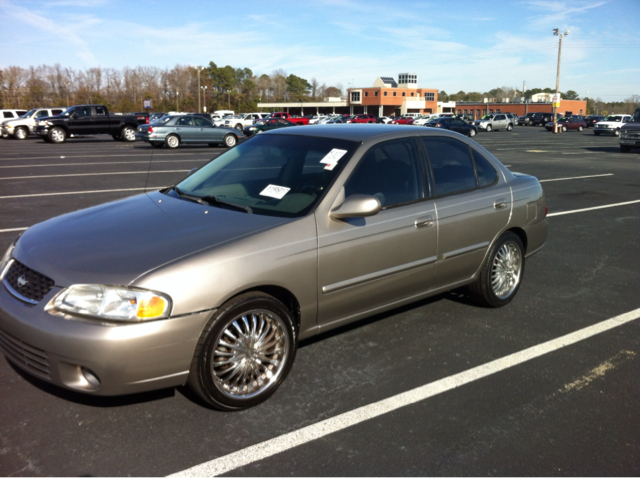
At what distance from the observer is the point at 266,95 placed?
16712 centimetres

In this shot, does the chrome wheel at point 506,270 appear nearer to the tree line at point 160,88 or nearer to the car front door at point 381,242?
the car front door at point 381,242

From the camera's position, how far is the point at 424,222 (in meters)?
4.21

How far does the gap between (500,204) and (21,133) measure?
Answer: 3422cm

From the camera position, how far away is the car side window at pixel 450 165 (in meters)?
4.54

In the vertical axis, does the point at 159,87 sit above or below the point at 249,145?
above

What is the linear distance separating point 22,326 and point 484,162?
12.9 feet

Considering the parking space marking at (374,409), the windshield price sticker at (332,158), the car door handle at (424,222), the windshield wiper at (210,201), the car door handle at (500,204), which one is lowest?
the parking space marking at (374,409)

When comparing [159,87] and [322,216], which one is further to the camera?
[159,87]

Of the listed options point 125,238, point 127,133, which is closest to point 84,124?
point 127,133

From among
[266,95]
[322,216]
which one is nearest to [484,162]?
[322,216]

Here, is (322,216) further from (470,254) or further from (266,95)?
(266,95)

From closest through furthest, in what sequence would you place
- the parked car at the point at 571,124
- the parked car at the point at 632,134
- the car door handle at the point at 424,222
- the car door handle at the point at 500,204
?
the car door handle at the point at 424,222
the car door handle at the point at 500,204
the parked car at the point at 632,134
the parked car at the point at 571,124

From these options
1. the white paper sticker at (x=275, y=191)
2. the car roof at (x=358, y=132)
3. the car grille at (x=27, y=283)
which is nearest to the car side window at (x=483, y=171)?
the car roof at (x=358, y=132)

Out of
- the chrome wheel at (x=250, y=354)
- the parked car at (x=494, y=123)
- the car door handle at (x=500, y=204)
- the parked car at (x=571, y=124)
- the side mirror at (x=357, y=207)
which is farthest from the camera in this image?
the parked car at (x=571, y=124)
